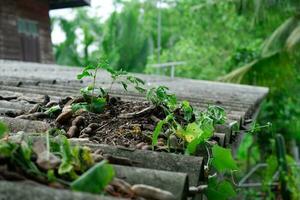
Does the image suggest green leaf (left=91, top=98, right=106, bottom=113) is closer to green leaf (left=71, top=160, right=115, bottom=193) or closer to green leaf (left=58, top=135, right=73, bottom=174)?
green leaf (left=58, top=135, right=73, bottom=174)

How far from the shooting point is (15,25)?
11.3 m

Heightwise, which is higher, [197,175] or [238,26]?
[238,26]

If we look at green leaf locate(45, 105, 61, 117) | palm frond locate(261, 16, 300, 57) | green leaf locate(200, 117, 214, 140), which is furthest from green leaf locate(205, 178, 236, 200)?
palm frond locate(261, 16, 300, 57)

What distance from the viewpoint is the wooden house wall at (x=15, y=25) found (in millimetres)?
10977

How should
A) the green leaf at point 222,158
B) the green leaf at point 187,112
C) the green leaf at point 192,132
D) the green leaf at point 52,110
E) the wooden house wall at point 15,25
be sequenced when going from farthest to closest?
1. the wooden house wall at point 15,25
2. the green leaf at point 52,110
3. the green leaf at point 187,112
4. the green leaf at point 192,132
5. the green leaf at point 222,158

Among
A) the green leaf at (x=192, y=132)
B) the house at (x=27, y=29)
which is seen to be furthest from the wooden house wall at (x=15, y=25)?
the green leaf at (x=192, y=132)

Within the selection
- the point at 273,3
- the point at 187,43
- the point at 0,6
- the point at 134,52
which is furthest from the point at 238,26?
the point at 0,6

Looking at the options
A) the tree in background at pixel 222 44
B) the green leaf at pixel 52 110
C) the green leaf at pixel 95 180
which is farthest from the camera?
the tree in background at pixel 222 44

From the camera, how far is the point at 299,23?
41.1ft

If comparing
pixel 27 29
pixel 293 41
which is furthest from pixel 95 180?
pixel 27 29

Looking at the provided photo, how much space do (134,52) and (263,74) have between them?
1057 centimetres

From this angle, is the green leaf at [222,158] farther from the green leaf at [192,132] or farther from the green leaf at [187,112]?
the green leaf at [187,112]

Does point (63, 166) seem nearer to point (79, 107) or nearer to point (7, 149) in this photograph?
point (7, 149)

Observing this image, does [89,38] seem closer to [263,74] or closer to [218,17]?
[218,17]
